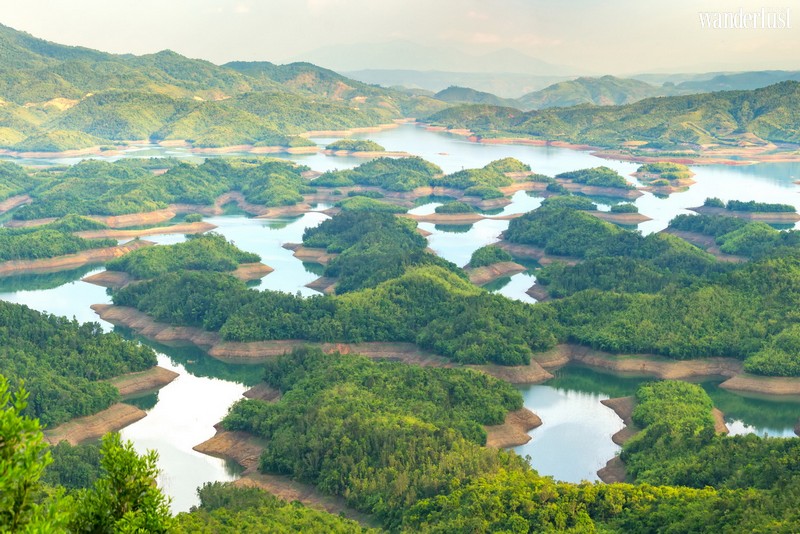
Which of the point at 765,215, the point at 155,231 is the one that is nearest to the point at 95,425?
the point at 155,231

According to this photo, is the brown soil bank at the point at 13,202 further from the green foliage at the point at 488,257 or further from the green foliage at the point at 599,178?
the green foliage at the point at 599,178

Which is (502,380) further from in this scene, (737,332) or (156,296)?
(156,296)

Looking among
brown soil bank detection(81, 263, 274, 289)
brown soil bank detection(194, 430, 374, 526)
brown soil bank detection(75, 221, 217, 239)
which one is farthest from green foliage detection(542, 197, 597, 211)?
brown soil bank detection(194, 430, 374, 526)

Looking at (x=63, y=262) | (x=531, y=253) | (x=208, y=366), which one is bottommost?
(x=208, y=366)

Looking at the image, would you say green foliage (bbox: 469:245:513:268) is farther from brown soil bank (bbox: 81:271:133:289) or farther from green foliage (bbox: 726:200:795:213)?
green foliage (bbox: 726:200:795:213)

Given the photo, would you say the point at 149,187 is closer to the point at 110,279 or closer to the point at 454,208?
the point at 454,208

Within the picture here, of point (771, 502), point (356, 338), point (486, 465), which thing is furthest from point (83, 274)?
point (771, 502)

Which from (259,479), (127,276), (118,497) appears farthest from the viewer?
(127,276)
